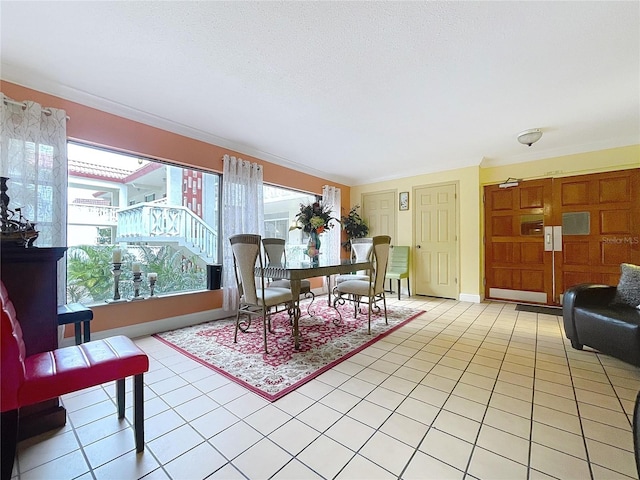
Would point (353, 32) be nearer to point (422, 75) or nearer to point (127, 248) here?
point (422, 75)

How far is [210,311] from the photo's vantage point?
3648 mm

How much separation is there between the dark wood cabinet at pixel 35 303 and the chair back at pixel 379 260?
9.09 feet

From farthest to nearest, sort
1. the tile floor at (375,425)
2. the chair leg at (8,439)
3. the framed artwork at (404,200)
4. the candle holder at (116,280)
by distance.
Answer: the framed artwork at (404,200) < the candle holder at (116,280) < the tile floor at (375,425) < the chair leg at (8,439)

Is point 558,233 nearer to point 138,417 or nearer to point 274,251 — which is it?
point 274,251

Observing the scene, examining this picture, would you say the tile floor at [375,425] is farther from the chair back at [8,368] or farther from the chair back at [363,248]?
the chair back at [363,248]

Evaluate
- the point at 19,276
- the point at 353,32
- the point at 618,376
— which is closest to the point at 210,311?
the point at 19,276

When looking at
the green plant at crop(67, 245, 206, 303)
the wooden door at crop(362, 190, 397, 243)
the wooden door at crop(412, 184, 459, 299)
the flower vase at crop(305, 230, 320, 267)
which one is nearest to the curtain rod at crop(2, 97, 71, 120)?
the green plant at crop(67, 245, 206, 303)

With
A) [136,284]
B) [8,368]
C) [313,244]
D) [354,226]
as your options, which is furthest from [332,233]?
[8,368]

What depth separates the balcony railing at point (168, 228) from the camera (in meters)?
3.28

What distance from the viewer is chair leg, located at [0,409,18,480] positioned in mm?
1072

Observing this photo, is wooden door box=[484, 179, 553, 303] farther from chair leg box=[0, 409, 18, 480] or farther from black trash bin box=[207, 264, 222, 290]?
chair leg box=[0, 409, 18, 480]

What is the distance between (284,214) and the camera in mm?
5387

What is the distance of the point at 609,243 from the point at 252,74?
5263mm

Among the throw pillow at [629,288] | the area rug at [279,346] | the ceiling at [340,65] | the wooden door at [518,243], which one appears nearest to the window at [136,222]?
the ceiling at [340,65]
